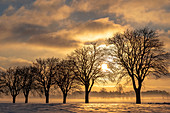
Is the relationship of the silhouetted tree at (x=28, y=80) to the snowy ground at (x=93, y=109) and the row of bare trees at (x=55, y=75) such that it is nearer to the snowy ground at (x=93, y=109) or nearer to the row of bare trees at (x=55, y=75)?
the row of bare trees at (x=55, y=75)

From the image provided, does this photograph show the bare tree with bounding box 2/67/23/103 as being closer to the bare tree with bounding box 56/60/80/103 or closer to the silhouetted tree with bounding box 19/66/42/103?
the silhouetted tree with bounding box 19/66/42/103

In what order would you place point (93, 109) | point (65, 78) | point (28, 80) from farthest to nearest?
point (28, 80), point (65, 78), point (93, 109)

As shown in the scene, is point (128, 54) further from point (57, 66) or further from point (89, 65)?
point (57, 66)

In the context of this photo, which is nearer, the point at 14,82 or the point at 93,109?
the point at 93,109

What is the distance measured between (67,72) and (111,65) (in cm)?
1530

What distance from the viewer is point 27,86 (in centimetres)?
5931

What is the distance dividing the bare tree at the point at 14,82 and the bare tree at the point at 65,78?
1684 centimetres

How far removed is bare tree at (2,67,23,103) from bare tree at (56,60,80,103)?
1684cm

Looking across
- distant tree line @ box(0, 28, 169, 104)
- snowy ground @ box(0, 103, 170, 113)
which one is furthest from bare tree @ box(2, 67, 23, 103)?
snowy ground @ box(0, 103, 170, 113)

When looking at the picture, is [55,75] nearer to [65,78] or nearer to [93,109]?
[65,78]

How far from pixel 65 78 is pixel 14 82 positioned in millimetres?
22153

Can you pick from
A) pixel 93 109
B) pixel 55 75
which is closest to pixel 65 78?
pixel 55 75

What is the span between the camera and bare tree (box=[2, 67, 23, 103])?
205 ft

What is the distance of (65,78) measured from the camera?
168ft
